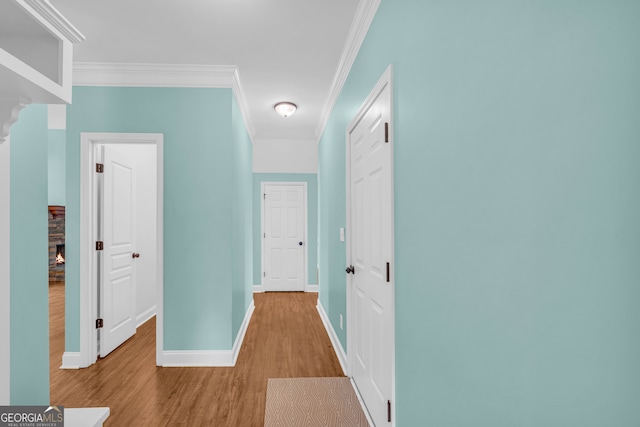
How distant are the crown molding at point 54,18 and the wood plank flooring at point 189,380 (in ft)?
7.19

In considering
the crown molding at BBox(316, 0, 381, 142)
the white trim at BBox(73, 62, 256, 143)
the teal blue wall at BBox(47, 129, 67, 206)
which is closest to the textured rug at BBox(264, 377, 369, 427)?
the crown molding at BBox(316, 0, 381, 142)

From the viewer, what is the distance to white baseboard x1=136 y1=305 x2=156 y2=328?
429 cm

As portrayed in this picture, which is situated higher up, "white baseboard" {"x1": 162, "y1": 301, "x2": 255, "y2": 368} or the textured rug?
"white baseboard" {"x1": 162, "y1": 301, "x2": 255, "y2": 368}

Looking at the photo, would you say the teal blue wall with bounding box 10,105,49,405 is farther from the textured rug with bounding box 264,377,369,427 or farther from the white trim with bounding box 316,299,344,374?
the white trim with bounding box 316,299,344,374

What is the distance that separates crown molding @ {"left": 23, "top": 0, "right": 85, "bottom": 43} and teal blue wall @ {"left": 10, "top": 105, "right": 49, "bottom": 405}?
0.52 metres

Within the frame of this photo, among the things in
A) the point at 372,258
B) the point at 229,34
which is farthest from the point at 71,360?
the point at 229,34

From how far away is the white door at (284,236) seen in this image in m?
6.31

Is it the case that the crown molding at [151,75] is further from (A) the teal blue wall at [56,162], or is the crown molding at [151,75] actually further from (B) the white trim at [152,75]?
(A) the teal blue wall at [56,162]

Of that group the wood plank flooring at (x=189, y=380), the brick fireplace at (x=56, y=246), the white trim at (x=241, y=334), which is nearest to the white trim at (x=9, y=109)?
the wood plank flooring at (x=189, y=380)

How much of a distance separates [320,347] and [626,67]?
3.41 metres

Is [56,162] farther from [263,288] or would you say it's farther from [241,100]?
[241,100]

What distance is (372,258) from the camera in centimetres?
211

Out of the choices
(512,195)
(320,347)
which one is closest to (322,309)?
(320,347)

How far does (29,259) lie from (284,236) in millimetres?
5109
